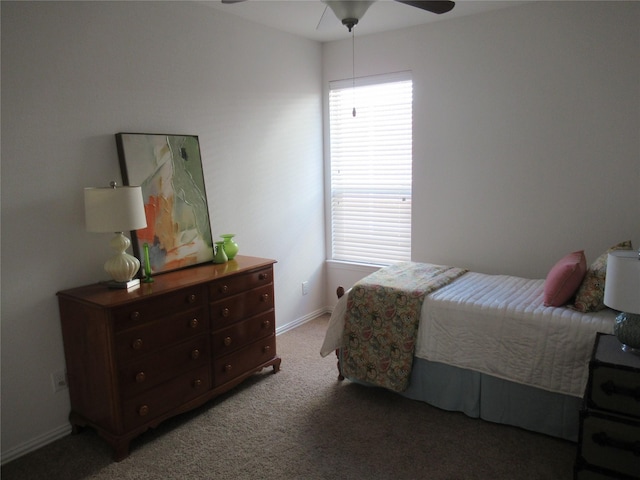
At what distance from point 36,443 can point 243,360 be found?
4.04 ft

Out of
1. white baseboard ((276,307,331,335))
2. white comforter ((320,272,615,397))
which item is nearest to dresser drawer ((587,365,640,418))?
white comforter ((320,272,615,397))

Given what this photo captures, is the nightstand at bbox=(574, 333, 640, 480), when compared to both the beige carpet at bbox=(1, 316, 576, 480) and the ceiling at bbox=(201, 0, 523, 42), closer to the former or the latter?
the beige carpet at bbox=(1, 316, 576, 480)

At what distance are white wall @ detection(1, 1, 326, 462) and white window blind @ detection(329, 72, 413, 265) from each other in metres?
0.82

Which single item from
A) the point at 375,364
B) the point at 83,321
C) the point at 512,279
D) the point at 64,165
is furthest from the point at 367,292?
the point at 64,165

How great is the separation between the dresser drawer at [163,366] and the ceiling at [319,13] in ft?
7.17

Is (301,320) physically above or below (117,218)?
below

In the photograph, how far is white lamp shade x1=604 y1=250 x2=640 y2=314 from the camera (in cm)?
192

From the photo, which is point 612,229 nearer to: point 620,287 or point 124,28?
point 620,287

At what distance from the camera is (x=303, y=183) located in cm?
432

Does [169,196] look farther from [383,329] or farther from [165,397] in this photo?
[383,329]

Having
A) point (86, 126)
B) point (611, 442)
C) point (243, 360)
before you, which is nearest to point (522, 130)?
point (611, 442)

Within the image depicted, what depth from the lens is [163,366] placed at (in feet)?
8.59

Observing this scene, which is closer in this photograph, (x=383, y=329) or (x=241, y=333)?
(x=383, y=329)

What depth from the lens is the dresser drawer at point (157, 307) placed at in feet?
7.82
